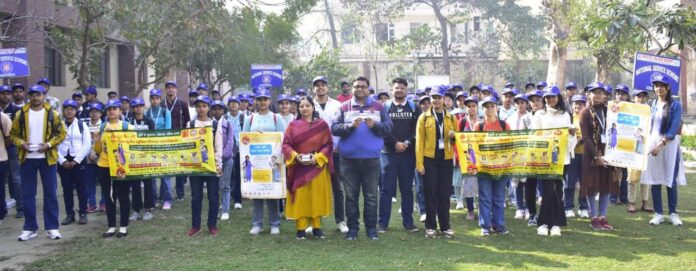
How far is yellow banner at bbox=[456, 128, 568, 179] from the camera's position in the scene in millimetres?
8484

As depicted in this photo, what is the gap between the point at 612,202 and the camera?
1122cm

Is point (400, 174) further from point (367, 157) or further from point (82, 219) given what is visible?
point (82, 219)

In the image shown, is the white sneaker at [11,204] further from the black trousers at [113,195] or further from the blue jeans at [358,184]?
the blue jeans at [358,184]

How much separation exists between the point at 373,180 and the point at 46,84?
218 inches

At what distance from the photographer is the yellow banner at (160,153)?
8.73m

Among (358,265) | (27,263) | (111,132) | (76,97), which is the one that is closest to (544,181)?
(358,265)

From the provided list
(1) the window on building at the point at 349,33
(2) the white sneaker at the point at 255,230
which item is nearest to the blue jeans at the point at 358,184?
(2) the white sneaker at the point at 255,230

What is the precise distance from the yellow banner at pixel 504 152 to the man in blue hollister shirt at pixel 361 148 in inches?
42.4

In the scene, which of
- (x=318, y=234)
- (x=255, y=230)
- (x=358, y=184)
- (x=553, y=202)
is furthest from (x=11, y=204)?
(x=553, y=202)

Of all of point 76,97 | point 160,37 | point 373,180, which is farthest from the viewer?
point 160,37

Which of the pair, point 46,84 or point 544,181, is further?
point 46,84

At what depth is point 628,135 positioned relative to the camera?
28.7 feet

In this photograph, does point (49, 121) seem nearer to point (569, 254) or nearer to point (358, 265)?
point (358, 265)

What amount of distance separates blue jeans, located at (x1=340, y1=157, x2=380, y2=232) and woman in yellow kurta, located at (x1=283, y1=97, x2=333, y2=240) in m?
0.27
